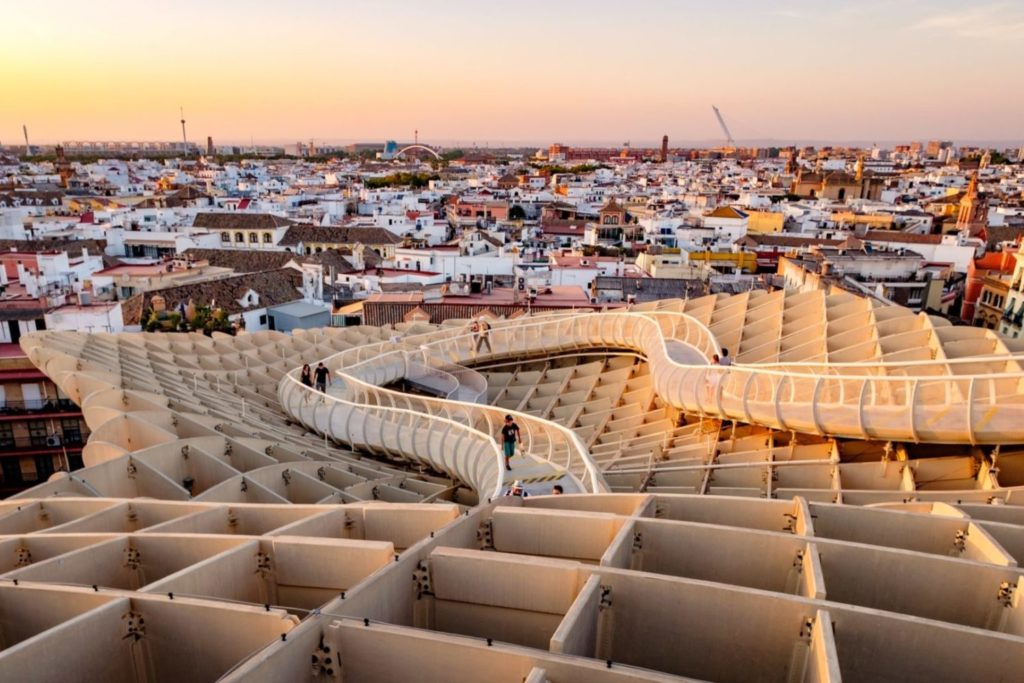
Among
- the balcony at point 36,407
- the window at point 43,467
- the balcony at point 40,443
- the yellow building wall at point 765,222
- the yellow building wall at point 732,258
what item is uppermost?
the yellow building wall at point 765,222

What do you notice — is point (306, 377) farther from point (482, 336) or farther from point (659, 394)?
point (659, 394)

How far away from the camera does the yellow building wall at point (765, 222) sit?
98312mm

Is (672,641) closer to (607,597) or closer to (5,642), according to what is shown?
(607,597)

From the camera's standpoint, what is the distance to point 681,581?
8430 millimetres

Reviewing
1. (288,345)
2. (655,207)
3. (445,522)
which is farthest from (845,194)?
(445,522)

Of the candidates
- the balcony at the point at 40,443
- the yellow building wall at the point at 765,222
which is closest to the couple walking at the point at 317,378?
the balcony at the point at 40,443

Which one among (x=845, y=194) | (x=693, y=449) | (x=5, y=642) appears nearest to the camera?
(x=5, y=642)

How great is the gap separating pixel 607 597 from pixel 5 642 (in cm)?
815

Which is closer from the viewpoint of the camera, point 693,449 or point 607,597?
point 607,597

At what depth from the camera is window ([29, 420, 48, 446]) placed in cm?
3225

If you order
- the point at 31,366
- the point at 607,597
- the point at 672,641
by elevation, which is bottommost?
the point at 31,366

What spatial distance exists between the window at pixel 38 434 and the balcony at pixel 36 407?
79cm

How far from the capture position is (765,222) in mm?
99500

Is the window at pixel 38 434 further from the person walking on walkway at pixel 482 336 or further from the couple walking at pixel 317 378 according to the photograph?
the person walking on walkway at pixel 482 336
